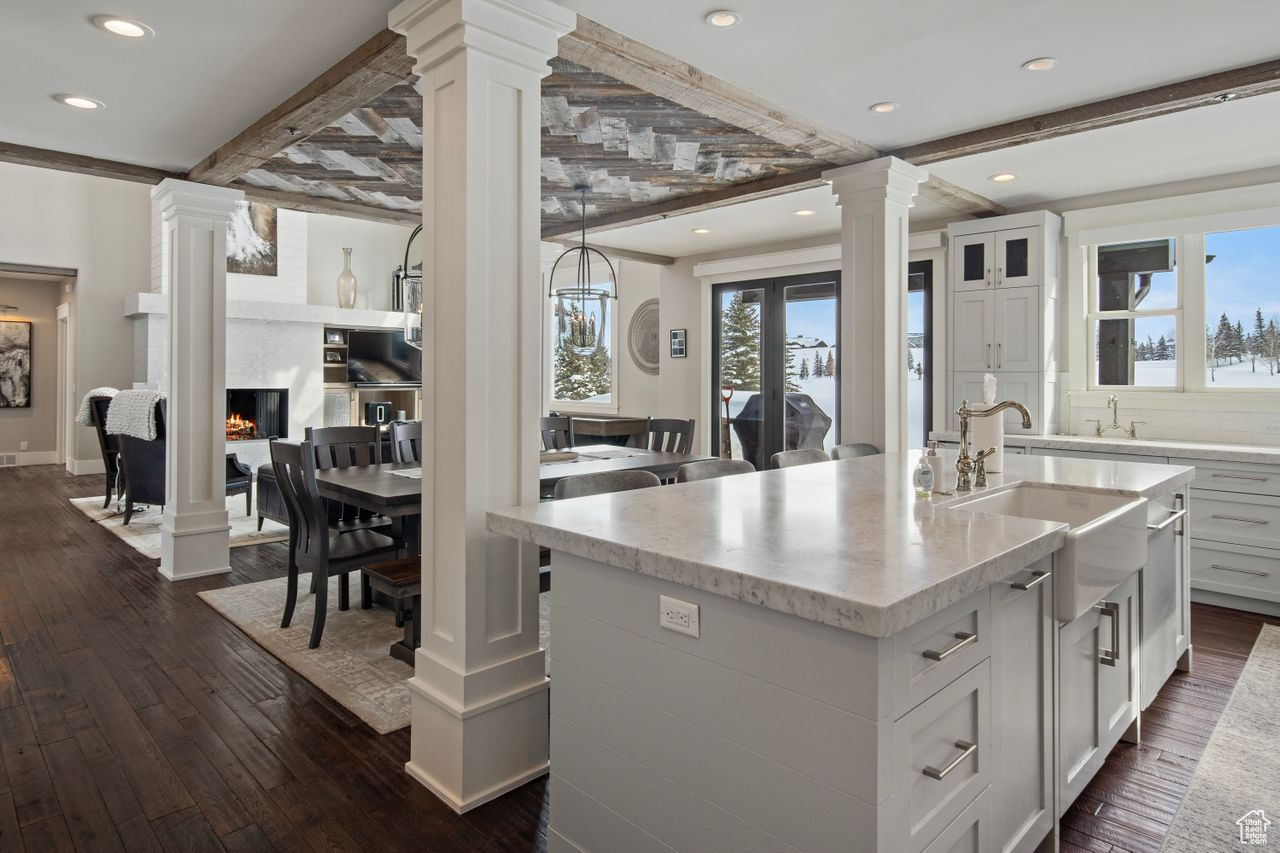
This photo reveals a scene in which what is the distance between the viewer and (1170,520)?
103 inches

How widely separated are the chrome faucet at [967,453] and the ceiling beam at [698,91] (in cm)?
157

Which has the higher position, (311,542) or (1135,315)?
(1135,315)

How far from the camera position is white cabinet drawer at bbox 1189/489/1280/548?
3.73m

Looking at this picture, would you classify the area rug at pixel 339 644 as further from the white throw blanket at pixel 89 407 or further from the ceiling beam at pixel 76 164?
the white throw blanket at pixel 89 407

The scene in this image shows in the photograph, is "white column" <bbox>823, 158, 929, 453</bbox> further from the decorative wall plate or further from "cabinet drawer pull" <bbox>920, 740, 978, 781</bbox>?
the decorative wall plate

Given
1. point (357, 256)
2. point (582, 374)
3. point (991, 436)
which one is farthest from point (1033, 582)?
point (357, 256)

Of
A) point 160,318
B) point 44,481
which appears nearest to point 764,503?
point 160,318

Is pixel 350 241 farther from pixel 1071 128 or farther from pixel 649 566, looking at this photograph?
pixel 649 566

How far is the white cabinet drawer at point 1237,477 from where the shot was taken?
3.72m

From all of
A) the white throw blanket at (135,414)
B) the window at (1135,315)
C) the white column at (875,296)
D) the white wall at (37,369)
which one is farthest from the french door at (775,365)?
the white wall at (37,369)

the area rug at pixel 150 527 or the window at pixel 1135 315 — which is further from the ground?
the window at pixel 1135 315

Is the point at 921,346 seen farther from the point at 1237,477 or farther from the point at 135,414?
the point at 135,414

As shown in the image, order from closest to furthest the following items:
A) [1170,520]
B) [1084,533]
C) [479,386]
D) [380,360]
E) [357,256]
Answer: [1084,533]
[479,386]
[1170,520]
[380,360]
[357,256]

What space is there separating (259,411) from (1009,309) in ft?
26.5
